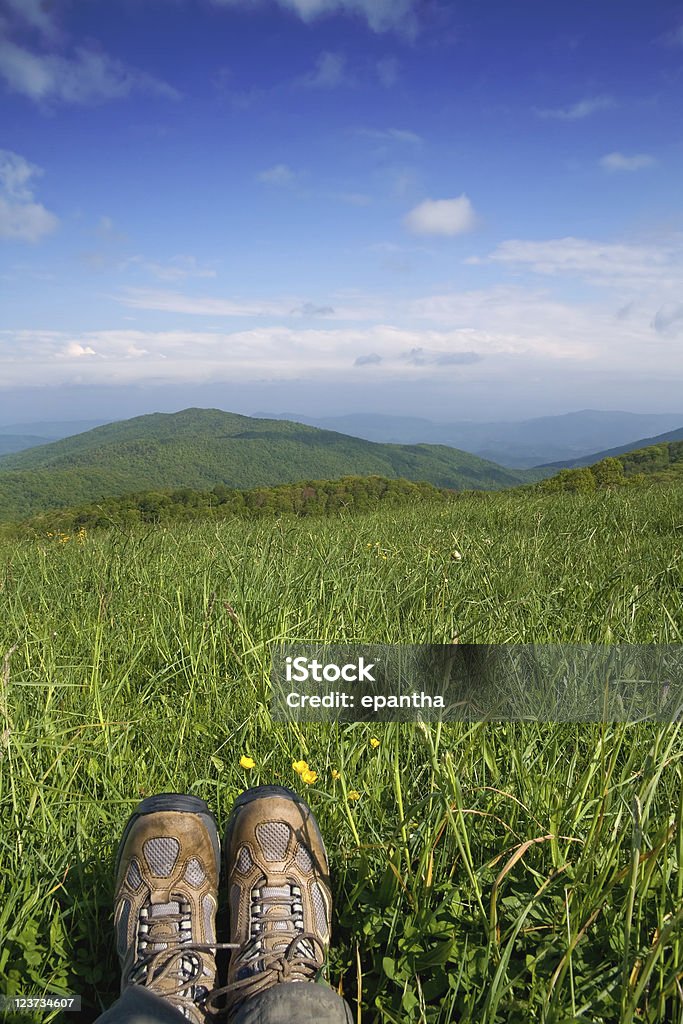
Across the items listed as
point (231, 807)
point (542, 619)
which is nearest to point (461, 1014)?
point (231, 807)

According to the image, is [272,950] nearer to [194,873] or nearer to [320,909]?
[320,909]

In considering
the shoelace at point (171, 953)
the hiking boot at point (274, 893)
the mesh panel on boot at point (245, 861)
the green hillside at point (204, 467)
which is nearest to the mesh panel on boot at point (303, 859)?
the hiking boot at point (274, 893)

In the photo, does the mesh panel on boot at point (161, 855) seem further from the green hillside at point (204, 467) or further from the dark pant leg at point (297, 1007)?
the green hillside at point (204, 467)

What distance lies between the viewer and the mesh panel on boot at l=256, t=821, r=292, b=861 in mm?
1556

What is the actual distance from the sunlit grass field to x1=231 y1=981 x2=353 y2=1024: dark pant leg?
74 mm

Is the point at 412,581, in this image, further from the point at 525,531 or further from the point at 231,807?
the point at 525,531

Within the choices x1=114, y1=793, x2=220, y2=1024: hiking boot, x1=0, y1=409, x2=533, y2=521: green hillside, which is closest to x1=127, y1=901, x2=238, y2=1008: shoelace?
x1=114, y1=793, x2=220, y2=1024: hiking boot

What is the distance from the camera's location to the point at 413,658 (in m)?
2.37

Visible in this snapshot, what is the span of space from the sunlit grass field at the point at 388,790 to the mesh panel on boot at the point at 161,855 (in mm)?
160

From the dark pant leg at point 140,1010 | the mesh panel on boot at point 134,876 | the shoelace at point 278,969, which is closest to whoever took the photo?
the dark pant leg at point 140,1010

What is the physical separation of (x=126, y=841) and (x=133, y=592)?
203cm

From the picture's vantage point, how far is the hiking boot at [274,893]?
141 cm

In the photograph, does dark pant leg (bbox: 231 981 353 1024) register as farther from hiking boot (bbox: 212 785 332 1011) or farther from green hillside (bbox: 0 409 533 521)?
green hillside (bbox: 0 409 533 521)

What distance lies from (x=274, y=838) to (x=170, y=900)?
306mm
